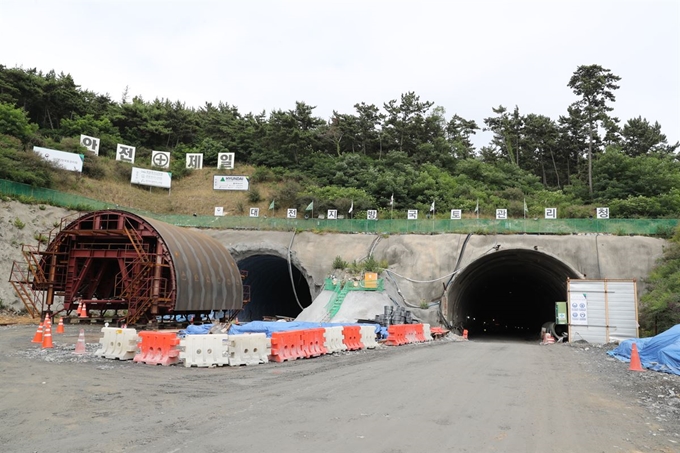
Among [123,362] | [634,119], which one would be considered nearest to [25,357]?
[123,362]

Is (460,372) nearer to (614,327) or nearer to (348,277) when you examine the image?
(614,327)

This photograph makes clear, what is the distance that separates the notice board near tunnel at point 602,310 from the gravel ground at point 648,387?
6887mm

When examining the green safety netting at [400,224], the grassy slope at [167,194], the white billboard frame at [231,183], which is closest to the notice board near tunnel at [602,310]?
the green safety netting at [400,224]

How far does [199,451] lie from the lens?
5.38 m

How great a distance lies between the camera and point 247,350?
12.7 meters

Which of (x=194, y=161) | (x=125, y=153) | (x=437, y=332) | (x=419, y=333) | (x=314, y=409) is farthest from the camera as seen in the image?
(x=194, y=161)

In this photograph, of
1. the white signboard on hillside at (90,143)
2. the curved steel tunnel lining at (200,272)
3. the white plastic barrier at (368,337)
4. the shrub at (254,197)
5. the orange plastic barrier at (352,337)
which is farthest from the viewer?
the white signboard on hillside at (90,143)

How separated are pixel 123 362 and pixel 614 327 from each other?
2152 cm

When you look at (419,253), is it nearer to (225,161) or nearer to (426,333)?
(426,333)

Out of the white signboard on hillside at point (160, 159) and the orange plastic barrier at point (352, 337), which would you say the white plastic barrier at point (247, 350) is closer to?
the orange plastic barrier at point (352, 337)

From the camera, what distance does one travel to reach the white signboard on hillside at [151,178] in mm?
50359

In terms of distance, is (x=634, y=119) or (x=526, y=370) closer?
(x=526, y=370)

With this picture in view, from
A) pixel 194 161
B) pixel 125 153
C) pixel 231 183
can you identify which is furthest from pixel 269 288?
pixel 125 153

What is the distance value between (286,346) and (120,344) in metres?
4.46
